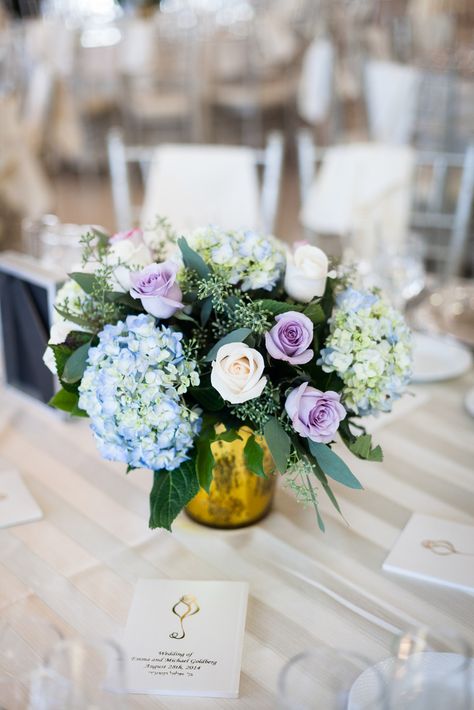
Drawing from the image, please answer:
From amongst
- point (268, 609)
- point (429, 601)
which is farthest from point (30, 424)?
point (429, 601)

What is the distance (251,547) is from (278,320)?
338 mm

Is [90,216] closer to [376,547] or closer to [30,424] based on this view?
[30,424]

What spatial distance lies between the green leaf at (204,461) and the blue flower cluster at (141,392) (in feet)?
0.10

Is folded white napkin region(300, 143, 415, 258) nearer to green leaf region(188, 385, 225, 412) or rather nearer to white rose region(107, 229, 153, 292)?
white rose region(107, 229, 153, 292)

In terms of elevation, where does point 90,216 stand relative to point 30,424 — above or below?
below

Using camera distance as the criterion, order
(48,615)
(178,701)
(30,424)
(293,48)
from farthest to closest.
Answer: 1. (293,48)
2. (30,424)
3. (48,615)
4. (178,701)

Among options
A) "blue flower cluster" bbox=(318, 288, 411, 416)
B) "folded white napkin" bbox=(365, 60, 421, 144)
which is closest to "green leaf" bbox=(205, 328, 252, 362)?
"blue flower cluster" bbox=(318, 288, 411, 416)

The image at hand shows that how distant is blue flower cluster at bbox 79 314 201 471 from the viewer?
2.80 ft

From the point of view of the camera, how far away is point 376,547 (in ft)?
3.44

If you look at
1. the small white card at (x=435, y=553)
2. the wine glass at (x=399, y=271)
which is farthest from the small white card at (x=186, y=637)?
→ the wine glass at (x=399, y=271)

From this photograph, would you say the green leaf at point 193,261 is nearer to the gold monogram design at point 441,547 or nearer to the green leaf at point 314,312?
the green leaf at point 314,312

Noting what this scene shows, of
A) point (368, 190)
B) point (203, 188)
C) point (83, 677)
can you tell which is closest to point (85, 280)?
point (83, 677)

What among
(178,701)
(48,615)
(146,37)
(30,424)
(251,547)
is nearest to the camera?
(178,701)

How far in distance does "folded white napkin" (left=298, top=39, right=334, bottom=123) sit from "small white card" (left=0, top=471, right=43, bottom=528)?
13.8 feet
